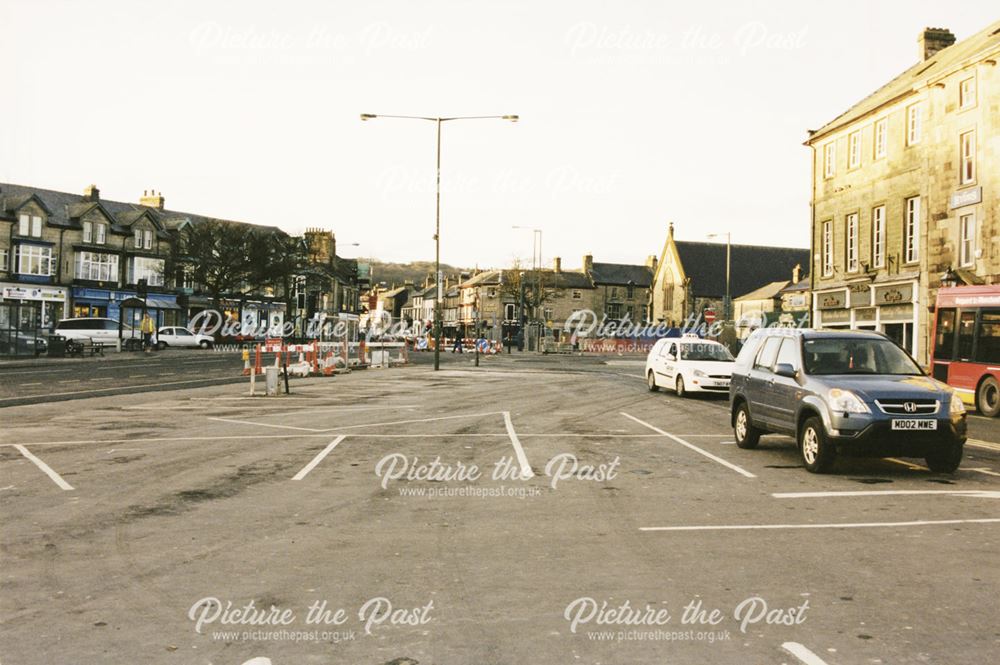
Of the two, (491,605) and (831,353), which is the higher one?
(831,353)

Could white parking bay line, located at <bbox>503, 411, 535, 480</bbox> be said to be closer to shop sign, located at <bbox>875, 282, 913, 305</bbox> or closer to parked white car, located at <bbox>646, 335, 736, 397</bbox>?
parked white car, located at <bbox>646, 335, 736, 397</bbox>

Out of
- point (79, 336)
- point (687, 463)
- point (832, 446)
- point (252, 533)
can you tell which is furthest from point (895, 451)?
point (79, 336)

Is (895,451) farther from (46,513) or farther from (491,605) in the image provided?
(46,513)

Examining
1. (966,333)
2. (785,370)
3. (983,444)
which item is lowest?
(983,444)

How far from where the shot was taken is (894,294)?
1315 inches

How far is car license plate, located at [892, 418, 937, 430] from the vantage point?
9.32 metres

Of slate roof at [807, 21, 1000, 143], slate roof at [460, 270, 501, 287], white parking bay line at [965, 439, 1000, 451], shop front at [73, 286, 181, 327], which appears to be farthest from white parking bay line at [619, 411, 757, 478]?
slate roof at [460, 270, 501, 287]

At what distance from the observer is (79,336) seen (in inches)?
1953

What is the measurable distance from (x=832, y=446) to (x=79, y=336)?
4886 cm

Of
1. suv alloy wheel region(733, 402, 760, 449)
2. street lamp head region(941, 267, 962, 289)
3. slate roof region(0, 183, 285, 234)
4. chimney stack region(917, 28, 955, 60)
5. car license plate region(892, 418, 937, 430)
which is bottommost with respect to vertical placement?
suv alloy wheel region(733, 402, 760, 449)

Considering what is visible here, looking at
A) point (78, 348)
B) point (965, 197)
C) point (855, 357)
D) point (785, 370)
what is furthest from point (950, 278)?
point (78, 348)

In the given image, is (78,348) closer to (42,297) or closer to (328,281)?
(42,297)

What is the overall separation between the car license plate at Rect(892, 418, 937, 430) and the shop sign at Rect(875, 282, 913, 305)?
25.6 meters

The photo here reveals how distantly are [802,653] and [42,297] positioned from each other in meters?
66.4
